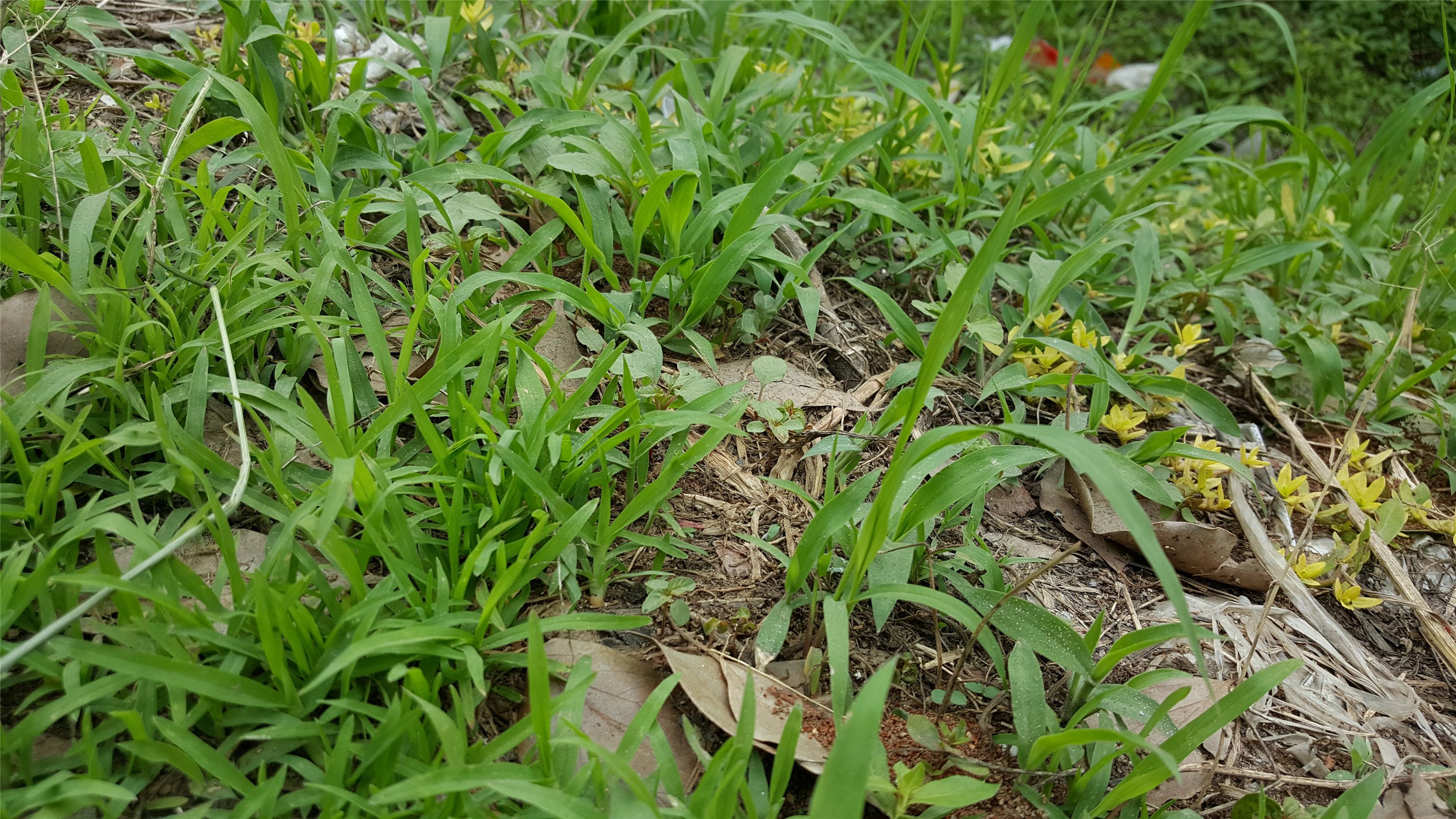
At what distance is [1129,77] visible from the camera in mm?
4527

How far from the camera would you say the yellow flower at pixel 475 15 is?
2264 millimetres

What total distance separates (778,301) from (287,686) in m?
1.18

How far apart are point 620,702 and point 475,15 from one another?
1837 millimetres

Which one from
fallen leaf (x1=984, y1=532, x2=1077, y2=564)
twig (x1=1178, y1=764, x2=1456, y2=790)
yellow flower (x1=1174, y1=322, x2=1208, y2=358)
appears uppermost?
yellow flower (x1=1174, y1=322, x2=1208, y2=358)

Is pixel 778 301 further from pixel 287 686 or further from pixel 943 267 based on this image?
pixel 287 686

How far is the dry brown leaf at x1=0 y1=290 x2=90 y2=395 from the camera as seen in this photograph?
1.40 m

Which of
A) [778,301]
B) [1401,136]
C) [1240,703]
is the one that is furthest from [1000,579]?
[1401,136]

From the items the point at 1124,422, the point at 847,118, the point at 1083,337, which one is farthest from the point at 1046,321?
the point at 847,118

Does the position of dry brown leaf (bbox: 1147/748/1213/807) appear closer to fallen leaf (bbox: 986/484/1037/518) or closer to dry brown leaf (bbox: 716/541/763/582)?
fallen leaf (bbox: 986/484/1037/518)

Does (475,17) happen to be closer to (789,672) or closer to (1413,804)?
(789,672)

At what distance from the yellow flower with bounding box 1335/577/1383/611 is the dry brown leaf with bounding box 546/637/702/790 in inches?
50.2

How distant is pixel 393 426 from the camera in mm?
1433

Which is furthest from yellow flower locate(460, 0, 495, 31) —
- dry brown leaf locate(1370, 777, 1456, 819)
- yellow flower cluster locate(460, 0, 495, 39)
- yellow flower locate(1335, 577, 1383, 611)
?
dry brown leaf locate(1370, 777, 1456, 819)

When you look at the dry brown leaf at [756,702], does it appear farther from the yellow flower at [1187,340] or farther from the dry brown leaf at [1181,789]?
the yellow flower at [1187,340]
